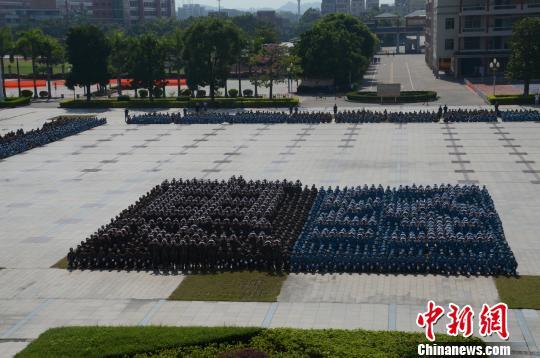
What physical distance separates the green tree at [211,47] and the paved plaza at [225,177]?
29.8 feet

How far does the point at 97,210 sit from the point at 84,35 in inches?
1619

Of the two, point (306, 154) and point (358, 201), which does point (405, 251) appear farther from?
point (306, 154)

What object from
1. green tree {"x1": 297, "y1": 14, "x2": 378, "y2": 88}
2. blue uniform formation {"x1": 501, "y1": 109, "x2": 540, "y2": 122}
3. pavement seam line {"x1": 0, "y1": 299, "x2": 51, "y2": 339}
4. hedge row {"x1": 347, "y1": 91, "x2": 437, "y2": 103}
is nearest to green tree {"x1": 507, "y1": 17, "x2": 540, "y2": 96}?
hedge row {"x1": 347, "y1": 91, "x2": 437, "y2": 103}

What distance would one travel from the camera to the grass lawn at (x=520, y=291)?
2048 centimetres

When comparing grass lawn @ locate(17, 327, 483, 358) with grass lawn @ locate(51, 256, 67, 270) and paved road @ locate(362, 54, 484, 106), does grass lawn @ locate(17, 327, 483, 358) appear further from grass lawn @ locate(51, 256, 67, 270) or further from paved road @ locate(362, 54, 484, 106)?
paved road @ locate(362, 54, 484, 106)

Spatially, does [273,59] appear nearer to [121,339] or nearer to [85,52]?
[85,52]

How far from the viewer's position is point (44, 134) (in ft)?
166

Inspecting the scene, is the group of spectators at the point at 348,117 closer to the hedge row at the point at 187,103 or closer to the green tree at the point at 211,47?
the hedge row at the point at 187,103

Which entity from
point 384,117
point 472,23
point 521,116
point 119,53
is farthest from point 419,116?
point 119,53

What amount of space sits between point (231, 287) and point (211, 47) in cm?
4528

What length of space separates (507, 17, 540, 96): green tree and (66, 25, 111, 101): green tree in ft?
130

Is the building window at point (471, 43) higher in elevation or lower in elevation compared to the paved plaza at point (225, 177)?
higher

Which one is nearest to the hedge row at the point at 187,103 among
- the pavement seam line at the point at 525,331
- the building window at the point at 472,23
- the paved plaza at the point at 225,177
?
the paved plaza at the point at 225,177

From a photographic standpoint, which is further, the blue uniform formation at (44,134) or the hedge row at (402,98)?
the hedge row at (402,98)
